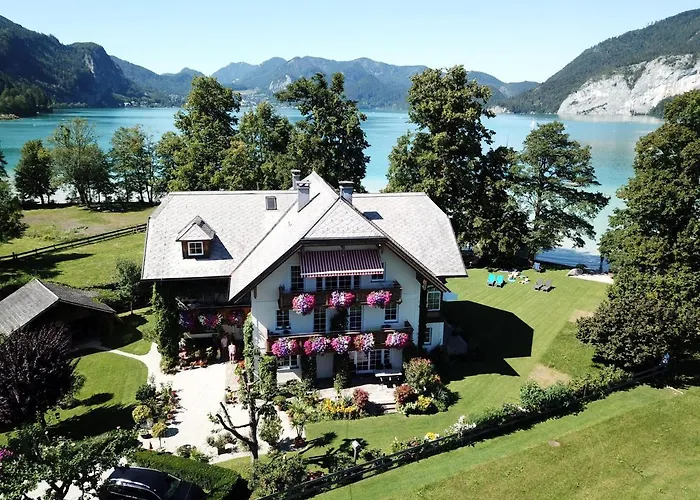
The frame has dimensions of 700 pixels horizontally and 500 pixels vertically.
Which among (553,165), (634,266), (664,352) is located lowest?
(664,352)

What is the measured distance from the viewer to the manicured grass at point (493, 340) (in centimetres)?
2742

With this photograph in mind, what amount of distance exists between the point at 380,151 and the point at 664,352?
128 metres

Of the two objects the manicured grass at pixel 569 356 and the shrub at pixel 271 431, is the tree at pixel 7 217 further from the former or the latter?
the manicured grass at pixel 569 356

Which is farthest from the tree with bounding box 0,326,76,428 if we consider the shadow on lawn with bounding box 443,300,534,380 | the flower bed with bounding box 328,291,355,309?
the shadow on lawn with bounding box 443,300,534,380

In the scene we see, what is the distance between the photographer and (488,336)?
3853 cm

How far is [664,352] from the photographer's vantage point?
30.5 m

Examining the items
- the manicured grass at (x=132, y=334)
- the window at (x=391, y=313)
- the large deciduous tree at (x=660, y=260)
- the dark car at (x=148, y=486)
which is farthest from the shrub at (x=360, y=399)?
the manicured grass at (x=132, y=334)

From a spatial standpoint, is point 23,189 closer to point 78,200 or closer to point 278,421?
point 78,200

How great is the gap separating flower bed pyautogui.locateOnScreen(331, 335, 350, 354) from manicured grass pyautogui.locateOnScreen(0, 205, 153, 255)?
150 ft

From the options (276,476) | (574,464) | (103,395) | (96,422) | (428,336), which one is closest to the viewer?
(276,476)

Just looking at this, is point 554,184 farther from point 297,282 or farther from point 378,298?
point 297,282

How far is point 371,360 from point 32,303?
23.2 m

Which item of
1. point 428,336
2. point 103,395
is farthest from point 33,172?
point 428,336

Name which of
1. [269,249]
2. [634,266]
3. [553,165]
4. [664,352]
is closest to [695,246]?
[634,266]
